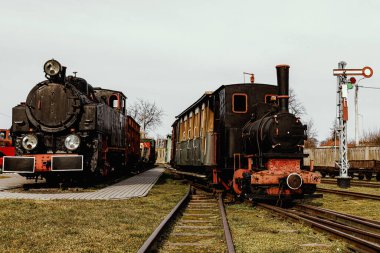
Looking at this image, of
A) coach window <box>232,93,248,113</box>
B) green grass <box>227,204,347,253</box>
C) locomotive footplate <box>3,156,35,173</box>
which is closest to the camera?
green grass <box>227,204,347,253</box>

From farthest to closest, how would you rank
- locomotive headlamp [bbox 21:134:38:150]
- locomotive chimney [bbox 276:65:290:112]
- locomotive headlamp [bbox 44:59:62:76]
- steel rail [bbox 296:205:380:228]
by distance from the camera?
locomotive headlamp [bbox 44:59:62:76], locomotive headlamp [bbox 21:134:38:150], locomotive chimney [bbox 276:65:290:112], steel rail [bbox 296:205:380:228]

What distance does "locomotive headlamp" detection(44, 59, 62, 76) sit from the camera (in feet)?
38.2

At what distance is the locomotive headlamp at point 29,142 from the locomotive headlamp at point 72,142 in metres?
0.88

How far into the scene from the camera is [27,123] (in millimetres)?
12008

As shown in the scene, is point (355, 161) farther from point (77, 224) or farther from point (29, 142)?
point (77, 224)

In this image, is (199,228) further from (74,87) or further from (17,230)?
(74,87)

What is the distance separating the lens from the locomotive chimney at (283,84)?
9.21 meters

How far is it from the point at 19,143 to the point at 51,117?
1.21 m

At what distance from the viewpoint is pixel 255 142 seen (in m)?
9.36

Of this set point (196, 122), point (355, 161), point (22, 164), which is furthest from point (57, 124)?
point (355, 161)

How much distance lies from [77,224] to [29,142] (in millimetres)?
5928

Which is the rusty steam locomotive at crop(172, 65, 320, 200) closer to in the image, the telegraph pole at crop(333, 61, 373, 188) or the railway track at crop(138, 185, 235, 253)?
the railway track at crop(138, 185, 235, 253)

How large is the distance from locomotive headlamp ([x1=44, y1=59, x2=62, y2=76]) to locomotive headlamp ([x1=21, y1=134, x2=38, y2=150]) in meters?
1.92

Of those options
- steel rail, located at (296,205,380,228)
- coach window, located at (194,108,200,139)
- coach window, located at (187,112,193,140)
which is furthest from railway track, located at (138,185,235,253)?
coach window, located at (187,112,193,140)
